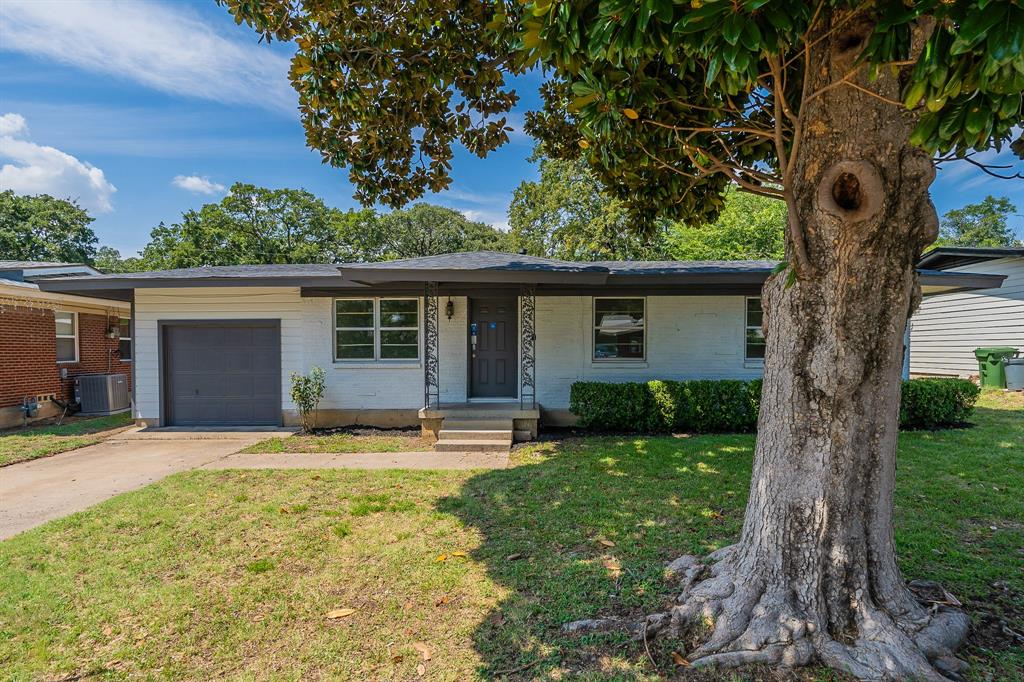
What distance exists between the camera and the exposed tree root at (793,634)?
223cm

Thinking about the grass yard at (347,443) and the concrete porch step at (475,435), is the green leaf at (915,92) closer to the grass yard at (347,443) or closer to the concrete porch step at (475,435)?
the concrete porch step at (475,435)

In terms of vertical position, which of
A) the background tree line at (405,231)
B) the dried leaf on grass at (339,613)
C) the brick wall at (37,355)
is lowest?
the dried leaf on grass at (339,613)

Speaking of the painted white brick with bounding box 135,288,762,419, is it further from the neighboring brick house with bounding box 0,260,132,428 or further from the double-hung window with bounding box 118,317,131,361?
the double-hung window with bounding box 118,317,131,361

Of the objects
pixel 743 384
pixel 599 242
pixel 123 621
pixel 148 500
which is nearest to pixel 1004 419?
pixel 743 384

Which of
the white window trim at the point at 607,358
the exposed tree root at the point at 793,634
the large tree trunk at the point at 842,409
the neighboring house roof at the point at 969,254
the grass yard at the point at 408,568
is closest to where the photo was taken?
the exposed tree root at the point at 793,634

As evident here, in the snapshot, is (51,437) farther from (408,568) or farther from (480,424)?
(408,568)

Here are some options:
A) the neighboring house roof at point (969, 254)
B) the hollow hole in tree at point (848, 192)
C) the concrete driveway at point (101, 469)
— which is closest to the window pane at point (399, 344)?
the concrete driveway at point (101, 469)

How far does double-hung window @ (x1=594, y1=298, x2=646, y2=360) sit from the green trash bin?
10651 mm

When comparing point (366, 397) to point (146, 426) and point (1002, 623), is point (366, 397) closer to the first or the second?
point (146, 426)

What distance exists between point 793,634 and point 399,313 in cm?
827

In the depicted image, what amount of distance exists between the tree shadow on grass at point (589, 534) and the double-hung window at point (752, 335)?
2962 mm

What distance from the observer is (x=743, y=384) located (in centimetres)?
837

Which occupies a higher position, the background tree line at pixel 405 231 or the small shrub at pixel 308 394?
the background tree line at pixel 405 231

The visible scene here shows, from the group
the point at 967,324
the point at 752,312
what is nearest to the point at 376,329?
the point at 752,312
